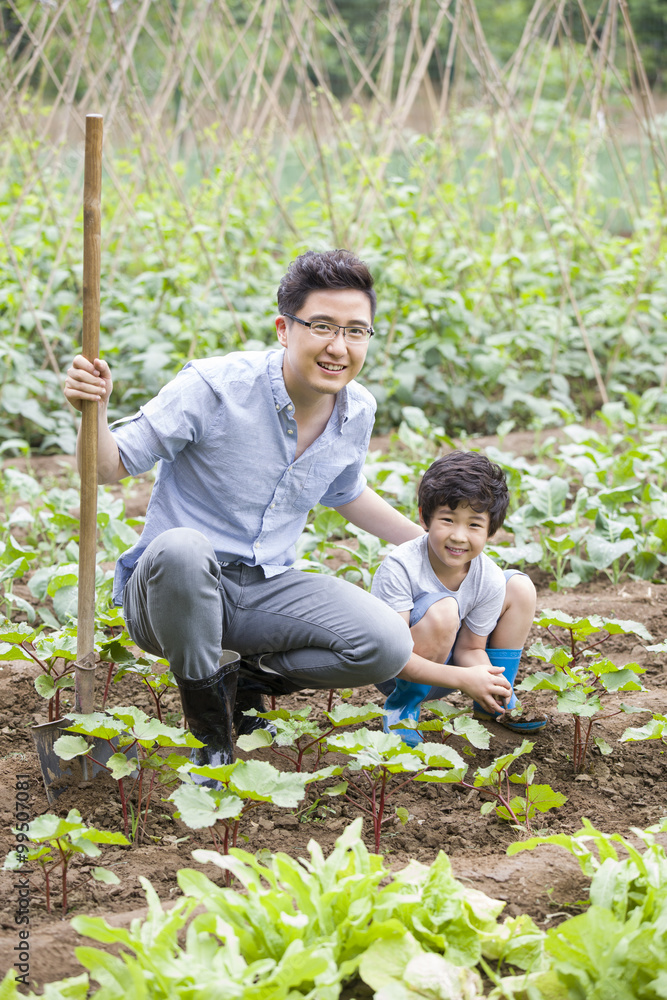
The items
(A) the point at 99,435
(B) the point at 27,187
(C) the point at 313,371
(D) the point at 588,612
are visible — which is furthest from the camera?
(B) the point at 27,187

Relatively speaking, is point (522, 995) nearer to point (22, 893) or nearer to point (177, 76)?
point (22, 893)

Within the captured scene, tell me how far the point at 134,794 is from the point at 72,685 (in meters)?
0.32

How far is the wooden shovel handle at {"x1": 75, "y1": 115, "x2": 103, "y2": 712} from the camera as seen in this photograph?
1709mm

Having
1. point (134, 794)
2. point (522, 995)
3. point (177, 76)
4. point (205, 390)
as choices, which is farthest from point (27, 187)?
point (522, 995)

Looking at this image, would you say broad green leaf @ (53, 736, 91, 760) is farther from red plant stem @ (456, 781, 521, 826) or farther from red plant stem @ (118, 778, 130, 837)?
red plant stem @ (456, 781, 521, 826)

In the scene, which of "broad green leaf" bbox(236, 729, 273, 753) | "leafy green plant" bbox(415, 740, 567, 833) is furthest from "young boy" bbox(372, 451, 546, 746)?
"broad green leaf" bbox(236, 729, 273, 753)

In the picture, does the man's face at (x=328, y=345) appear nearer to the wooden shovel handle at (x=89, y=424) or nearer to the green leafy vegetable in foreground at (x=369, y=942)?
the wooden shovel handle at (x=89, y=424)

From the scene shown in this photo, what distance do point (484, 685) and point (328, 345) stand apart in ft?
2.63

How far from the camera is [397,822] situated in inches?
74.5

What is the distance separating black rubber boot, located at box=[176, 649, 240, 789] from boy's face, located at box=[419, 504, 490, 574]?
0.53m

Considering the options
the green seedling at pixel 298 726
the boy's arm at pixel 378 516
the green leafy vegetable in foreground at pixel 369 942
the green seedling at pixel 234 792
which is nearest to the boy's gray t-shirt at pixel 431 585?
the boy's arm at pixel 378 516

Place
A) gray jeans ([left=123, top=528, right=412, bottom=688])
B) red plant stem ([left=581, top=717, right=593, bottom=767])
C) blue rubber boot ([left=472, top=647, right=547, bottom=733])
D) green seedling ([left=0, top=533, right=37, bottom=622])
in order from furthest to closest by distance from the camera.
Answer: green seedling ([left=0, top=533, right=37, bottom=622])
blue rubber boot ([left=472, top=647, right=547, bottom=733])
red plant stem ([left=581, top=717, right=593, bottom=767])
gray jeans ([left=123, top=528, right=412, bottom=688])

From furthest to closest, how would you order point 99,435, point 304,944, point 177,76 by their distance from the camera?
point 177,76 < point 99,435 < point 304,944

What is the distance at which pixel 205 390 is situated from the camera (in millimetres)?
1983
